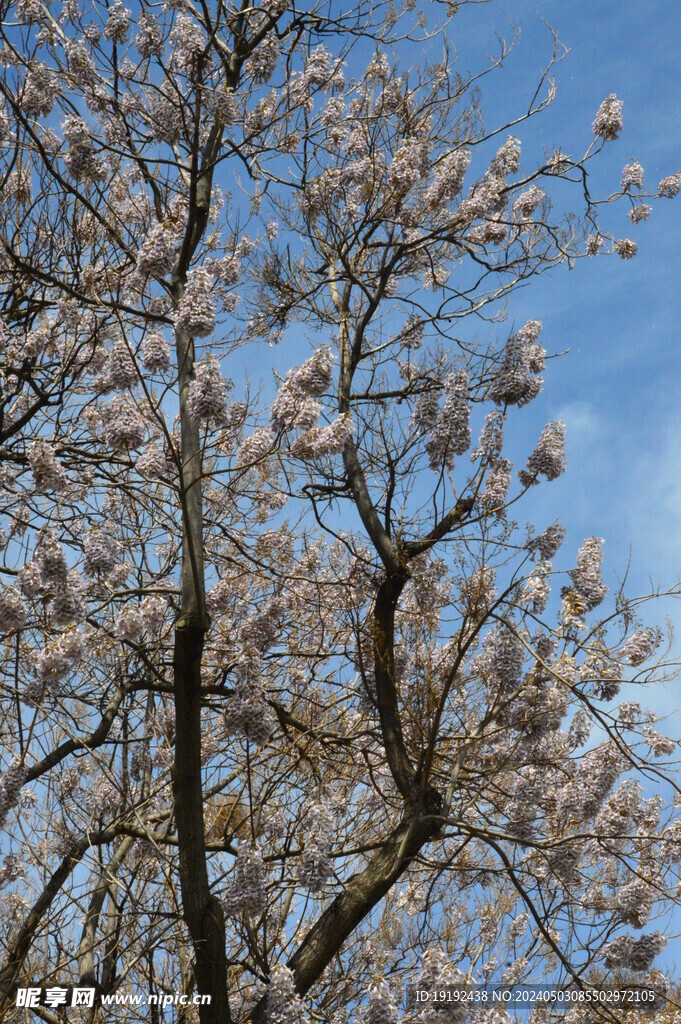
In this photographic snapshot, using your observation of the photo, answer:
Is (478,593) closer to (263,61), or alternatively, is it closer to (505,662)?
(505,662)

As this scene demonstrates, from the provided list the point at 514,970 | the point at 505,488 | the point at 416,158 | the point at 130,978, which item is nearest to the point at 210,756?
the point at 130,978

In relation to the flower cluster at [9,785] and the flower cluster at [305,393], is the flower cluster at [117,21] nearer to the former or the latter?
the flower cluster at [305,393]

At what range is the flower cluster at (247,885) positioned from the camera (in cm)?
543

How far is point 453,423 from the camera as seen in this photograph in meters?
6.26

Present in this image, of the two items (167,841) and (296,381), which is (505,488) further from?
(167,841)

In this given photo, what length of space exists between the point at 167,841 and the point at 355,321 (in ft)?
14.5

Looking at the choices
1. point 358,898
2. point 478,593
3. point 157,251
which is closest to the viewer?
point 478,593

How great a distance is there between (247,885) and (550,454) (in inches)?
132

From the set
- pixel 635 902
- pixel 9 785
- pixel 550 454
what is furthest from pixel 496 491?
pixel 9 785

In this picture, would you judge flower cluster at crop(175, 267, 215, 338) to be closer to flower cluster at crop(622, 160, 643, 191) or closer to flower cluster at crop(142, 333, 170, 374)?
flower cluster at crop(142, 333, 170, 374)

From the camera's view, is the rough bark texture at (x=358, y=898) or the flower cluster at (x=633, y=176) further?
the flower cluster at (x=633, y=176)

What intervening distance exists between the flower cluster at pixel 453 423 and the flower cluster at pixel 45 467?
239 cm

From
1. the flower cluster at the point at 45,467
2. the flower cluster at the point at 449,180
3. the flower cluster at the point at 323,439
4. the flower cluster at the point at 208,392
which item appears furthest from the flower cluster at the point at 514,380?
the flower cluster at the point at 45,467

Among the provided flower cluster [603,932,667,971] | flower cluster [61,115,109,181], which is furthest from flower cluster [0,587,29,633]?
flower cluster [603,932,667,971]
